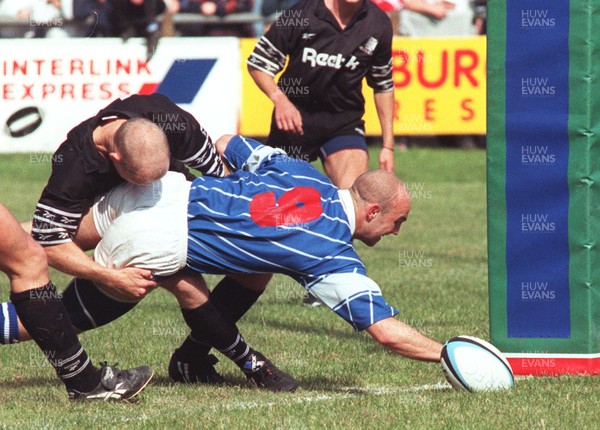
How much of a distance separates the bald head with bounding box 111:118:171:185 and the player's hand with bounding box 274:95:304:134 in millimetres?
2714

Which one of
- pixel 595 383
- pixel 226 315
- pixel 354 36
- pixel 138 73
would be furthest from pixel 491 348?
pixel 138 73

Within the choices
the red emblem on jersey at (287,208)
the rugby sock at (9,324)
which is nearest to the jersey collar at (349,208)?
the red emblem on jersey at (287,208)

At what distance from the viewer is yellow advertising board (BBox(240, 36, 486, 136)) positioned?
1664 cm

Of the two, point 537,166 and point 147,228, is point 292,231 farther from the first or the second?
point 537,166

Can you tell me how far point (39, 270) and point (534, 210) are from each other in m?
2.26

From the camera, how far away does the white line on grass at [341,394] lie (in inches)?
224

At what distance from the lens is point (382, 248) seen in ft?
38.2

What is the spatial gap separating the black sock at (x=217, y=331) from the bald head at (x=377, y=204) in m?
0.76

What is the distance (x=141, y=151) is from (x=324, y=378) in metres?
1.67

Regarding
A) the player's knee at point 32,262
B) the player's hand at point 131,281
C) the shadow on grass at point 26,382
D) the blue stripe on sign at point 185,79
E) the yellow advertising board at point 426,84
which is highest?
the player's knee at point 32,262

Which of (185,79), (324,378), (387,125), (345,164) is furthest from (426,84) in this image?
(324,378)

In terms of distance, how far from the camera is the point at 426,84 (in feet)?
55.0

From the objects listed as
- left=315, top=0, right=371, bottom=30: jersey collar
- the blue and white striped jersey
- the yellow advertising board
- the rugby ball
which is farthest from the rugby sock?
the yellow advertising board

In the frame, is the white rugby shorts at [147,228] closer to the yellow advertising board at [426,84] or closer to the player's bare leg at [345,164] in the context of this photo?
the player's bare leg at [345,164]
